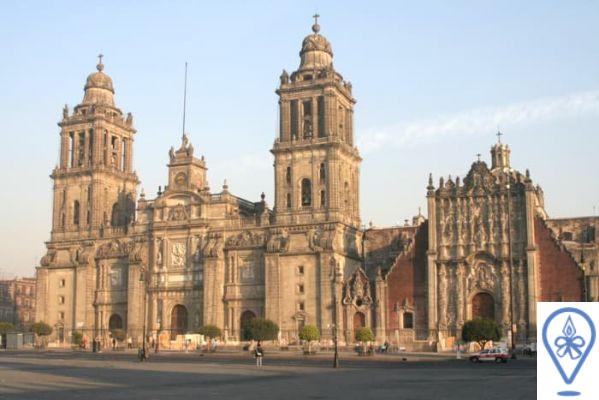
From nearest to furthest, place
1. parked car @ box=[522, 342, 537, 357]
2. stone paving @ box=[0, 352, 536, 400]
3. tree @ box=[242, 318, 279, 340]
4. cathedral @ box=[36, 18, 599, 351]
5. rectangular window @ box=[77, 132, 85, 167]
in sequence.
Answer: stone paving @ box=[0, 352, 536, 400]
parked car @ box=[522, 342, 537, 357]
tree @ box=[242, 318, 279, 340]
cathedral @ box=[36, 18, 599, 351]
rectangular window @ box=[77, 132, 85, 167]

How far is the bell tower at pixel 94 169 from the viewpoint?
94.2m

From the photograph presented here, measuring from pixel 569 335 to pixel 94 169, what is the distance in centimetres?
9366

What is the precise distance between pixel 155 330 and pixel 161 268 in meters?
6.74

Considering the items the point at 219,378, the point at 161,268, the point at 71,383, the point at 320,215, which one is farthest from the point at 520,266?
the point at 71,383

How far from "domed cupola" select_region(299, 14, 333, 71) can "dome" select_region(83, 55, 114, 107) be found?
88.6 feet

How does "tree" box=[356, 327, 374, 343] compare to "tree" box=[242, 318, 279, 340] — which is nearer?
"tree" box=[356, 327, 374, 343]

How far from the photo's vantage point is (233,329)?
82.2 m

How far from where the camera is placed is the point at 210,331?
78.3 m

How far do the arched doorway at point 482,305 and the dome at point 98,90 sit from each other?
170 feet

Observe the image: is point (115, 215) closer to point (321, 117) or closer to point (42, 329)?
point (42, 329)

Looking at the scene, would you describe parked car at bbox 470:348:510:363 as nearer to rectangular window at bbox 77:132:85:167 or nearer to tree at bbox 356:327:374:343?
tree at bbox 356:327:374:343

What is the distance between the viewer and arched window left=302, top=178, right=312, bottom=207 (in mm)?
82938

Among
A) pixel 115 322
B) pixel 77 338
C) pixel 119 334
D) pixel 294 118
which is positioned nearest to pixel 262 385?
pixel 294 118

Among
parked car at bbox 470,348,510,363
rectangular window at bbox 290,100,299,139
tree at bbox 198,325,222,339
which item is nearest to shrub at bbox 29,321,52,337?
tree at bbox 198,325,222,339
